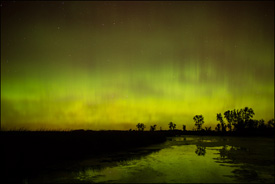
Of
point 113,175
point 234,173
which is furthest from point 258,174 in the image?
point 113,175

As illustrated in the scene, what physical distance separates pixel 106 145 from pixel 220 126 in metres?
122

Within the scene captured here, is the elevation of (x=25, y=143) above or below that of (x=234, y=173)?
above

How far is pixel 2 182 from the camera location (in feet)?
43.5

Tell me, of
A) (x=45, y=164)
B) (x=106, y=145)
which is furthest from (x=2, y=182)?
(x=106, y=145)

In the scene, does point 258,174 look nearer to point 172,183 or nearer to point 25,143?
point 172,183

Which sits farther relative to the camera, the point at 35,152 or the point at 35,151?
the point at 35,151

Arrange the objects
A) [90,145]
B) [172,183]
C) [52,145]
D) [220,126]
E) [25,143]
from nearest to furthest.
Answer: [172,183] → [25,143] → [52,145] → [90,145] → [220,126]

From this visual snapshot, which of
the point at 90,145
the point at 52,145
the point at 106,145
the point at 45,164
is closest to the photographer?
the point at 45,164

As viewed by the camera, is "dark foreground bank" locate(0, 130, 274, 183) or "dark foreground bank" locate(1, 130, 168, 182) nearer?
"dark foreground bank" locate(0, 130, 274, 183)

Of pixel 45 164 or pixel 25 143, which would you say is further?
pixel 25 143

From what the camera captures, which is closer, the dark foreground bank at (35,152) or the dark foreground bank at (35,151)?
the dark foreground bank at (35,152)

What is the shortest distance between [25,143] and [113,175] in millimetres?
10955

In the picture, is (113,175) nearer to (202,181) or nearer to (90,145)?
(202,181)

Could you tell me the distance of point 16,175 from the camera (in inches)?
597
